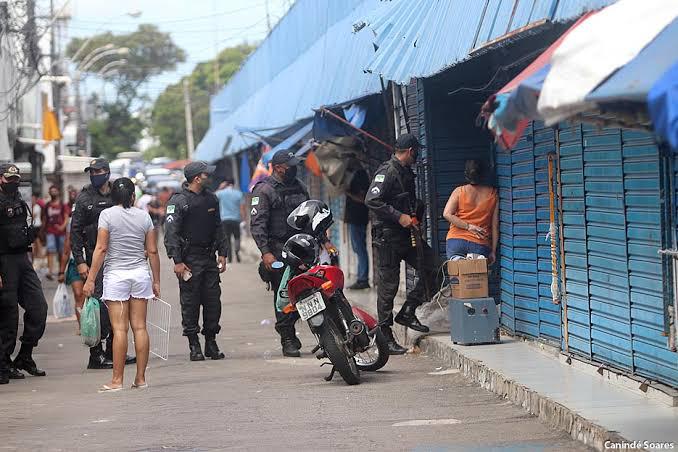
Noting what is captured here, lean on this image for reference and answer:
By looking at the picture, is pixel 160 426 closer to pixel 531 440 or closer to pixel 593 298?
pixel 531 440

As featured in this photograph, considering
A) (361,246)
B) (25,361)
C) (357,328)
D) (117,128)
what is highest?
(117,128)

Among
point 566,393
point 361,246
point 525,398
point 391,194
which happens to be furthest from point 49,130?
point 566,393

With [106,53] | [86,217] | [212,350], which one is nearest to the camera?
[86,217]

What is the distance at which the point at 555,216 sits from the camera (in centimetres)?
1076

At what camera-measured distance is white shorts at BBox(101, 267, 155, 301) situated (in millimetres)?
10578

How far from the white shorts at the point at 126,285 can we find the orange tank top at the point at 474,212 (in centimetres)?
321

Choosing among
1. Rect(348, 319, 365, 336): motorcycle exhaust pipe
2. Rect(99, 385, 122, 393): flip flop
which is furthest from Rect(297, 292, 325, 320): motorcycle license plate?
Rect(99, 385, 122, 393): flip flop

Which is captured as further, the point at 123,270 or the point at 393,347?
the point at 393,347

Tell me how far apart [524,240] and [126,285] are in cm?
376

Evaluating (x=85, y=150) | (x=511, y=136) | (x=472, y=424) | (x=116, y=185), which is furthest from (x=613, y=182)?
(x=85, y=150)

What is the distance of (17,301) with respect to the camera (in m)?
12.1

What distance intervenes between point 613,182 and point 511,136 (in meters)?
2.63

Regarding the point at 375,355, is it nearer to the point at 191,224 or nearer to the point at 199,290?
the point at 199,290

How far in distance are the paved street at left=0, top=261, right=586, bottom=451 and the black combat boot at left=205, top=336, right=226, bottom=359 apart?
134 millimetres
